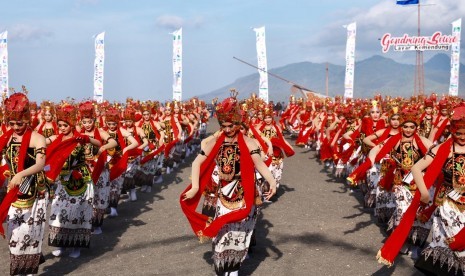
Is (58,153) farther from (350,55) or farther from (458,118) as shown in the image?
(350,55)

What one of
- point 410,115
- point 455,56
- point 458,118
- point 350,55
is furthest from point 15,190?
point 455,56

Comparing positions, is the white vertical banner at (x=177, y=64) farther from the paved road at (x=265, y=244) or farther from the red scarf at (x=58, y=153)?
the red scarf at (x=58, y=153)

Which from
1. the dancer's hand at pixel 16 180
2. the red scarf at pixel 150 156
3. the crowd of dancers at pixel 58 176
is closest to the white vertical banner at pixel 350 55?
the red scarf at pixel 150 156

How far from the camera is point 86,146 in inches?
310

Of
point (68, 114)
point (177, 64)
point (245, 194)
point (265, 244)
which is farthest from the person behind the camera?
point (177, 64)

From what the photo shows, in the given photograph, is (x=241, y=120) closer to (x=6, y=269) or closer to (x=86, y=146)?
(x=86, y=146)

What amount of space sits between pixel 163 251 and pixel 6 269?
2.01 m

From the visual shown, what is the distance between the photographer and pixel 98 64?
30844mm

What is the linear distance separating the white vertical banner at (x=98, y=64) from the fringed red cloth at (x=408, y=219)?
2674 centimetres

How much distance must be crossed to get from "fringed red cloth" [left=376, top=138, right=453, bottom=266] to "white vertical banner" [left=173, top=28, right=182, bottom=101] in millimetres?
28464

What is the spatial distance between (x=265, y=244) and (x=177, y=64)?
2684cm

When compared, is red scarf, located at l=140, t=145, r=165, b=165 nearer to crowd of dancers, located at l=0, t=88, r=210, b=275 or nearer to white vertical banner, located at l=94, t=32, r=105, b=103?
crowd of dancers, located at l=0, t=88, r=210, b=275

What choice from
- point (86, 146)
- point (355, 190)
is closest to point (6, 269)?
point (86, 146)

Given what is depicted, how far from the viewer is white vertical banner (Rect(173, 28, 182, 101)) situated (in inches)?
1321
